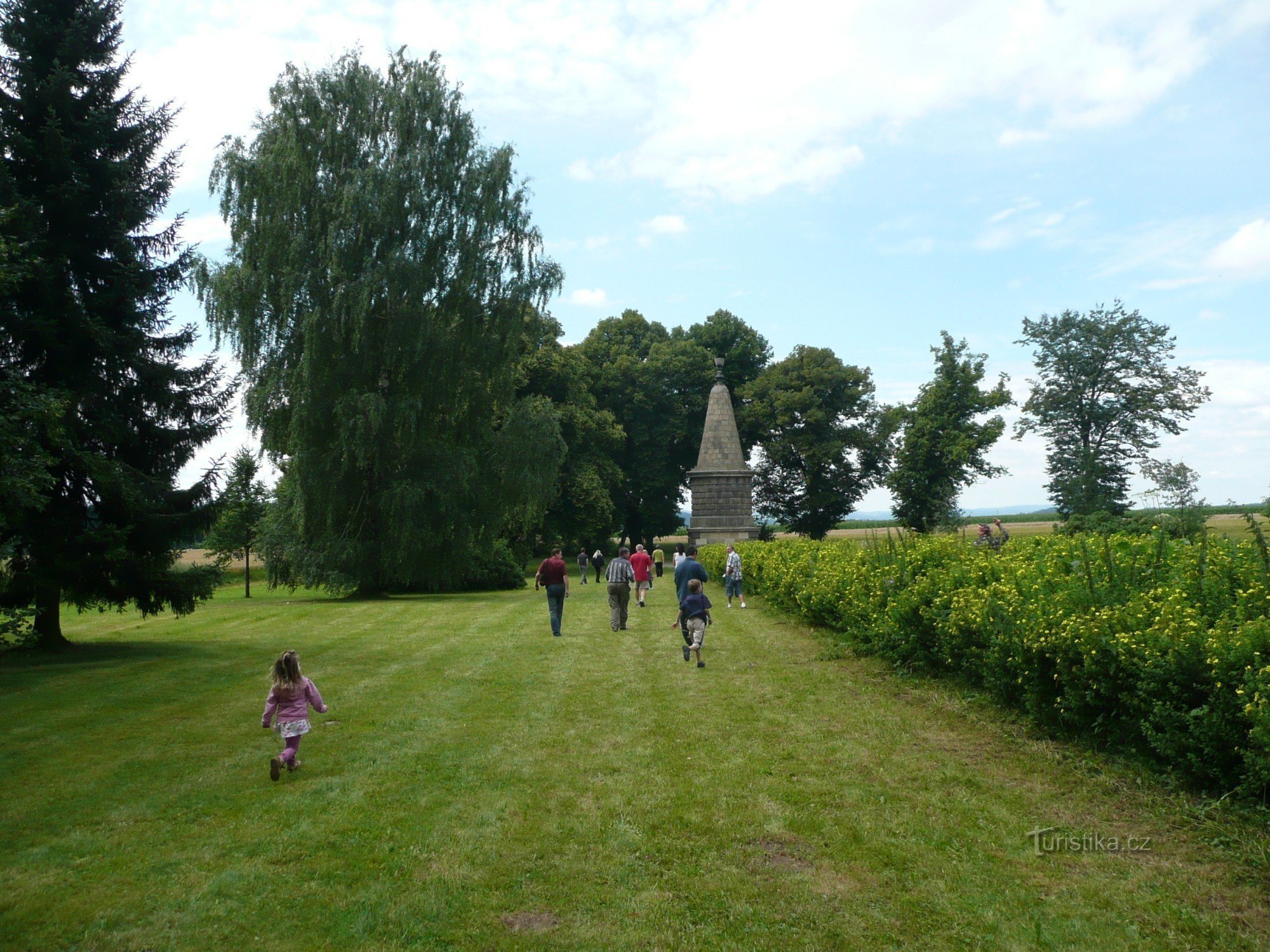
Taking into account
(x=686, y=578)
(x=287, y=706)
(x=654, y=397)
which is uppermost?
(x=654, y=397)

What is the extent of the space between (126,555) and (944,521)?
3458 centimetres

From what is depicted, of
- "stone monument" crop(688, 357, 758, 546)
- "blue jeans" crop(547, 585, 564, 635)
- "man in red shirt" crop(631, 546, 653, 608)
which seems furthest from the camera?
"stone monument" crop(688, 357, 758, 546)

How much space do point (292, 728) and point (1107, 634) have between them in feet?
22.6

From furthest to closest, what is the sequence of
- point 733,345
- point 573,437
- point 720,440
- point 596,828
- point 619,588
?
point 733,345
point 573,437
point 720,440
point 619,588
point 596,828

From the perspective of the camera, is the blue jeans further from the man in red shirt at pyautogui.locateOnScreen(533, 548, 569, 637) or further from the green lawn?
the green lawn

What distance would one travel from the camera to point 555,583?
55.3ft

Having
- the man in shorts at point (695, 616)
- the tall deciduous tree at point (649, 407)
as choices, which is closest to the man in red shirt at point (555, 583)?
the man in shorts at point (695, 616)

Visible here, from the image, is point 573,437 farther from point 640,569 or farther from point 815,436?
point 640,569

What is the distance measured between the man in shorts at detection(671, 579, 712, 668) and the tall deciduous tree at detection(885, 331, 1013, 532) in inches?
1501

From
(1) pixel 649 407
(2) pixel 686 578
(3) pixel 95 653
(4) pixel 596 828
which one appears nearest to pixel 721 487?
(1) pixel 649 407

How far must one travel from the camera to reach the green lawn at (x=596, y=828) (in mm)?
4656

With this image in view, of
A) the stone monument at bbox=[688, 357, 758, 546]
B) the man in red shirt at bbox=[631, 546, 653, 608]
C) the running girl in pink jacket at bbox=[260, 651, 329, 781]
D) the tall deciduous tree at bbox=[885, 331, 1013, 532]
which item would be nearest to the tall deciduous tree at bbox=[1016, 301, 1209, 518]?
the tall deciduous tree at bbox=[885, 331, 1013, 532]

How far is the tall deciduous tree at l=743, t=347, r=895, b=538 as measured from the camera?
53156 mm

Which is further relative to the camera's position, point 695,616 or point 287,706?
point 695,616
